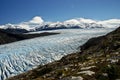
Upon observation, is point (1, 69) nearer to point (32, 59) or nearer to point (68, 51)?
point (32, 59)

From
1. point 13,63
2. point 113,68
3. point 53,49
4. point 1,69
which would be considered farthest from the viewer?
point 53,49

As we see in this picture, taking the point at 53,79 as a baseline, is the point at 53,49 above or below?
below

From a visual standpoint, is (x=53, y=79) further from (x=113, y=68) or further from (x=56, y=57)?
(x=56, y=57)

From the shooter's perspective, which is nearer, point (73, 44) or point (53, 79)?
point (53, 79)

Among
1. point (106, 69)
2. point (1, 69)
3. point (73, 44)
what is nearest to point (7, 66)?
point (1, 69)

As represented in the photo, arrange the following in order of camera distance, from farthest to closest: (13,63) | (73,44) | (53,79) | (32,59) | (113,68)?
(73,44), (32,59), (13,63), (53,79), (113,68)

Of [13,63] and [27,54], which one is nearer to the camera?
[13,63]

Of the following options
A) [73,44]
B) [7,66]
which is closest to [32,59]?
[7,66]

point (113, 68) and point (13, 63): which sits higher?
point (113, 68)

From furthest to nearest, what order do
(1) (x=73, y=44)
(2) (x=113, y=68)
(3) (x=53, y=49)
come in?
(1) (x=73, y=44), (3) (x=53, y=49), (2) (x=113, y=68)
